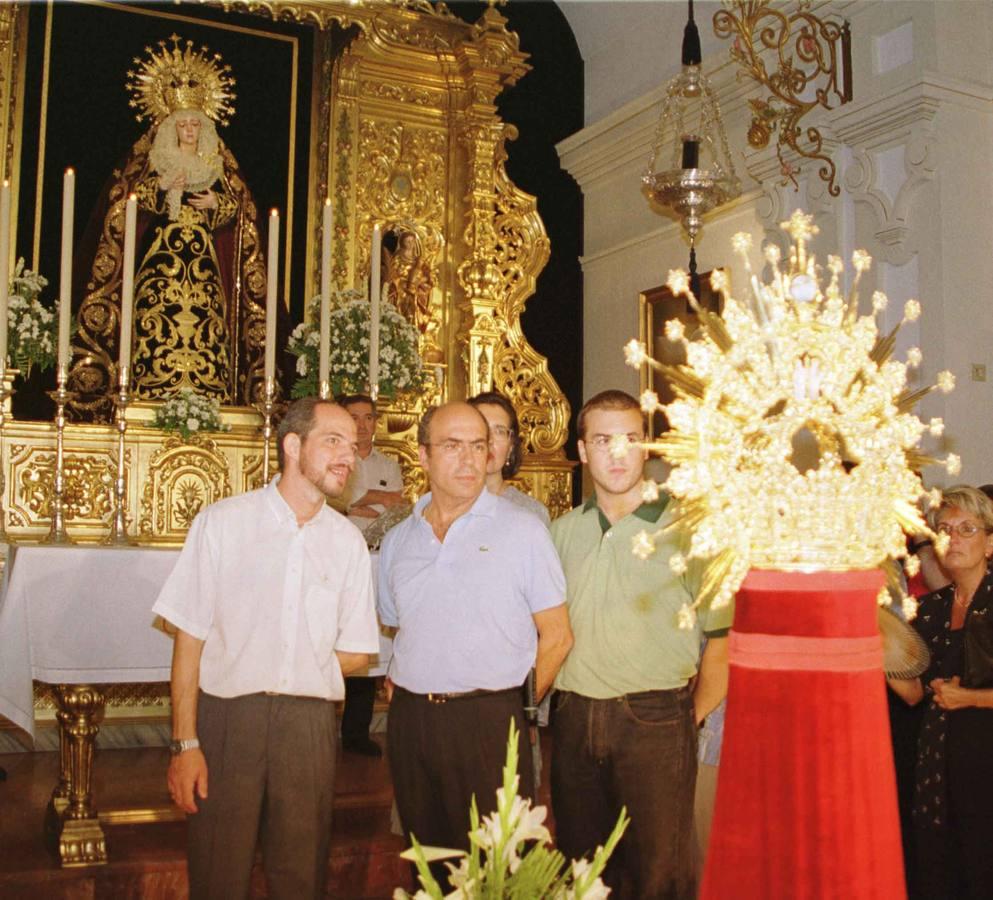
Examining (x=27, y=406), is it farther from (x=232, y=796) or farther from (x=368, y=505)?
(x=232, y=796)

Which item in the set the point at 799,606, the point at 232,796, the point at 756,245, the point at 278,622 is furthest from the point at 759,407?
the point at 756,245

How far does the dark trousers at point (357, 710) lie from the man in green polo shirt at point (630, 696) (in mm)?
Answer: 2964

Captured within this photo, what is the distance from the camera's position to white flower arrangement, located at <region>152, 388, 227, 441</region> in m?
5.98

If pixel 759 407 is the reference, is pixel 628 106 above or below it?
above

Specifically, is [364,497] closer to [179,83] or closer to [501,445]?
[501,445]

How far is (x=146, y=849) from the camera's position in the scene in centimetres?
402

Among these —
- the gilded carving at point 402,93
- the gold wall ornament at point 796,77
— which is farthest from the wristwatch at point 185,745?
the gilded carving at point 402,93

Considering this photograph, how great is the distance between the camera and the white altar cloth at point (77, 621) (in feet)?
12.4

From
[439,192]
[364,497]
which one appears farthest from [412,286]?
[364,497]

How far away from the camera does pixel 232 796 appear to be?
2852mm

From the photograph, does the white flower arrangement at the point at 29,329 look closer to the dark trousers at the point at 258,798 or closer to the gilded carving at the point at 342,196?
the gilded carving at the point at 342,196

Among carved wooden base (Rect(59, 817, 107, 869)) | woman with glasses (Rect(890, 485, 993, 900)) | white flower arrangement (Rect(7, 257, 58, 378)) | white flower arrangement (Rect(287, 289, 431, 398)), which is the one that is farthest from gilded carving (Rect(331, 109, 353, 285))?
woman with glasses (Rect(890, 485, 993, 900))

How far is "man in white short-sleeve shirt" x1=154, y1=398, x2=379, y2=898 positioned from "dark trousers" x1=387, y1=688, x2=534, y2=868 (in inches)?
8.0

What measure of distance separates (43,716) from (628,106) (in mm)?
5185
